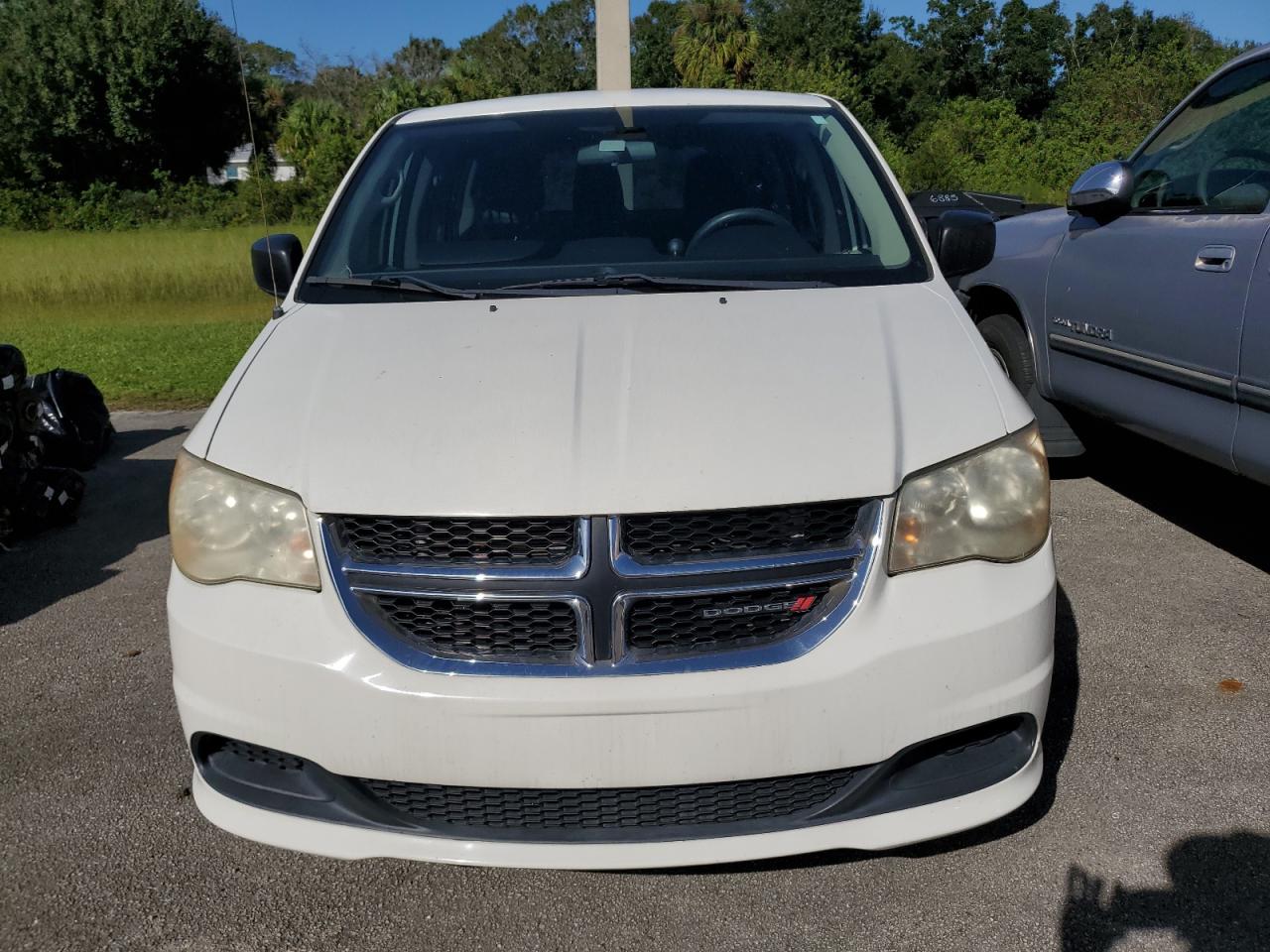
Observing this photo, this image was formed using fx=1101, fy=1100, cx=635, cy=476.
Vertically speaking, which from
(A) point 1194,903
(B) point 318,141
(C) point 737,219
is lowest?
(A) point 1194,903

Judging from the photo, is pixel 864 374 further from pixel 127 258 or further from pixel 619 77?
pixel 127 258

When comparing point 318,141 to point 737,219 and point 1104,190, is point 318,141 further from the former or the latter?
point 737,219

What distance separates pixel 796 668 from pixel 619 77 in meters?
6.86

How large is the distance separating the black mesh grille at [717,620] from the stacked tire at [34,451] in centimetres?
386

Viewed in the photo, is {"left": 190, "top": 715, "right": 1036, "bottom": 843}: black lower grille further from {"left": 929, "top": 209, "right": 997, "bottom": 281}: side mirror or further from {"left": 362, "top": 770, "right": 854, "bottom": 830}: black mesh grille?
{"left": 929, "top": 209, "right": 997, "bottom": 281}: side mirror

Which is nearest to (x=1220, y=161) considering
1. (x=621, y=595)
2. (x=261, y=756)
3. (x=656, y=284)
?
(x=656, y=284)

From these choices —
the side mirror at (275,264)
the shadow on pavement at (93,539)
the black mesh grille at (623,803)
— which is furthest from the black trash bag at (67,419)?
the black mesh grille at (623,803)

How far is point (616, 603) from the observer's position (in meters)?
2.01

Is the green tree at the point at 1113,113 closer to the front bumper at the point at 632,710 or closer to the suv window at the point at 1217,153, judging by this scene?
the suv window at the point at 1217,153

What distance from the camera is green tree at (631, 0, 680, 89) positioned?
58688mm

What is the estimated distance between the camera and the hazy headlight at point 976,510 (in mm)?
2125

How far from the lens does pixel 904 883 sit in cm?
243

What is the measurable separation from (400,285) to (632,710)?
146 cm

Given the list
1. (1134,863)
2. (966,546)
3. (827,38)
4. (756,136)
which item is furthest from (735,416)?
(827,38)
